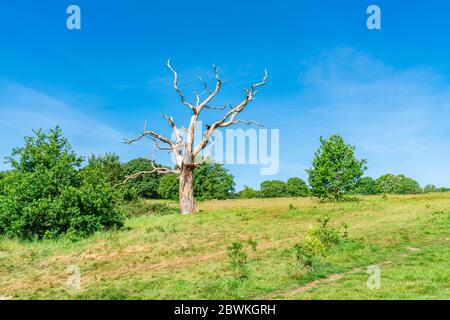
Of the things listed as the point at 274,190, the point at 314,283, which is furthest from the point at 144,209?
the point at 274,190

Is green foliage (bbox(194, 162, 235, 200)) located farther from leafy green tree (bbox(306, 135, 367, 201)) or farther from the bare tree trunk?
the bare tree trunk

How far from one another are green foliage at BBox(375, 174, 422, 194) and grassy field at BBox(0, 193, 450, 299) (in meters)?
90.1

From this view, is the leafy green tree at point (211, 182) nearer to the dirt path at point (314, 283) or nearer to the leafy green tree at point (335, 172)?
the leafy green tree at point (335, 172)

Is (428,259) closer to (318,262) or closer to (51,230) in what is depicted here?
(318,262)

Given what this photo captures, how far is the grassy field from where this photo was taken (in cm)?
1119

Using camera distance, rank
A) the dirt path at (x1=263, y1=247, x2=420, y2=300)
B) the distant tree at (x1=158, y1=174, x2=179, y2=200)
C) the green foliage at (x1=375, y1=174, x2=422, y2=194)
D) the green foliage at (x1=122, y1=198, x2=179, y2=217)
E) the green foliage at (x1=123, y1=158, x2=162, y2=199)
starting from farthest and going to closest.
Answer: the green foliage at (x1=375, y1=174, x2=422, y2=194)
the green foliage at (x1=123, y1=158, x2=162, y2=199)
the distant tree at (x1=158, y1=174, x2=179, y2=200)
the green foliage at (x1=122, y1=198, x2=179, y2=217)
the dirt path at (x1=263, y1=247, x2=420, y2=300)

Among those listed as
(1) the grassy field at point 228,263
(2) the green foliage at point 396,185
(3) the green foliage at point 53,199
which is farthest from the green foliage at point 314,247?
(2) the green foliage at point 396,185

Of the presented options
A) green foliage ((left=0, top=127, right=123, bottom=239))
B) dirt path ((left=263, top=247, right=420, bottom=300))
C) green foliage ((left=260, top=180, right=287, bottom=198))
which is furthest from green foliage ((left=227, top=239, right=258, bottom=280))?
green foliage ((left=260, top=180, right=287, bottom=198))

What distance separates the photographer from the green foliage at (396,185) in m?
112

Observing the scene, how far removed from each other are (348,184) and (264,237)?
1080 inches

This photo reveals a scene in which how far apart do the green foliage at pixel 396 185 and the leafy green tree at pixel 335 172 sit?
6989 centimetres

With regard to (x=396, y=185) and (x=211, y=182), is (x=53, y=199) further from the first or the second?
(x=396, y=185)

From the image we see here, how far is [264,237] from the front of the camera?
20953mm
